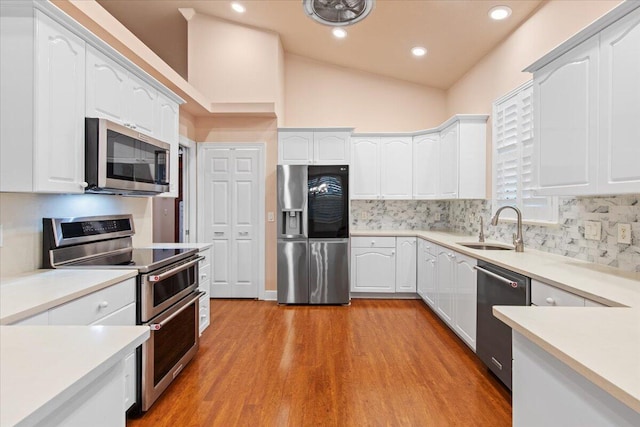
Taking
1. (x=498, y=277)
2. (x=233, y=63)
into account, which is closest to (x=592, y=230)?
(x=498, y=277)

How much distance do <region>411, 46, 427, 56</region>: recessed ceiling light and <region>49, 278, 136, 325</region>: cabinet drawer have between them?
3779 mm

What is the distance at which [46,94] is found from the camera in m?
1.74

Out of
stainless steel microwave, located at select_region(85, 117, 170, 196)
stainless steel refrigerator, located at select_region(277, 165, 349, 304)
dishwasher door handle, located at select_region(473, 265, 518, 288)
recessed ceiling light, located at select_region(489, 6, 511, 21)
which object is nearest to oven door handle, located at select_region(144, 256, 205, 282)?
stainless steel microwave, located at select_region(85, 117, 170, 196)

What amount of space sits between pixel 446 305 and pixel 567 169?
5.94ft

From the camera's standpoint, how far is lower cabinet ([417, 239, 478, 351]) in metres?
2.79

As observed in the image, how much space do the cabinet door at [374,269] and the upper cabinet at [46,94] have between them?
327 centimetres

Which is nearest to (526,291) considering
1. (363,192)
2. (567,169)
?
Result: (567,169)

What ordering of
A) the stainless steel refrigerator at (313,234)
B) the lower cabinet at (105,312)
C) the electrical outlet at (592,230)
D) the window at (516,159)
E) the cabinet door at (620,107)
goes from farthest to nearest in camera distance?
the stainless steel refrigerator at (313,234) → the window at (516,159) → the electrical outlet at (592,230) → the cabinet door at (620,107) → the lower cabinet at (105,312)

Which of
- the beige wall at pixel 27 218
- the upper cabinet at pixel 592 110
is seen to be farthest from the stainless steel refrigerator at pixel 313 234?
the upper cabinet at pixel 592 110

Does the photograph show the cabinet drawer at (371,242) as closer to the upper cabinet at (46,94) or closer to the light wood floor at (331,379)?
the light wood floor at (331,379)

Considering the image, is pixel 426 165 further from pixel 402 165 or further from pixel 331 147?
pixel 331 147

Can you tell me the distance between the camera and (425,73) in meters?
4.69

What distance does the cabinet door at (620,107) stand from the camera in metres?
1.56

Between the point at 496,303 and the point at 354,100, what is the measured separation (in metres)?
3.67
